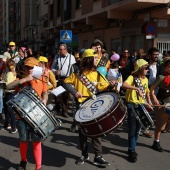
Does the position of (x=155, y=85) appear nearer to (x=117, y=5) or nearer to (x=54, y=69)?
(x=54, y=69)

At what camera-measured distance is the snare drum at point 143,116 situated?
15.6ft

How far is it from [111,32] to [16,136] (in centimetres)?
1485

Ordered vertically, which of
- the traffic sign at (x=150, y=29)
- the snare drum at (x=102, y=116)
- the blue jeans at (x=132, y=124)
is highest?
the traffic sign at (x=150, y=29)

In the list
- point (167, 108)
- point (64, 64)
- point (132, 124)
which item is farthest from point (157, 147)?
point (64, 64)

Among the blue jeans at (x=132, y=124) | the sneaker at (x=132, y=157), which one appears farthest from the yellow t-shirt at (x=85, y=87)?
the sneaker at (x=132, y=157)

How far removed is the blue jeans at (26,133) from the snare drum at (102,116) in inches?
23.8

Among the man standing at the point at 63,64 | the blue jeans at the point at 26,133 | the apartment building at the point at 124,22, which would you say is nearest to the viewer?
the blue jeans at the point at 26,133

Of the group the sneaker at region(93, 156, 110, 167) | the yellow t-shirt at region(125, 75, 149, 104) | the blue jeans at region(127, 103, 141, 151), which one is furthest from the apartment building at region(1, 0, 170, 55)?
the sneaker at region(93, 156, 110, 167)

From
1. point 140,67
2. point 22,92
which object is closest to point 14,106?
point 22,92

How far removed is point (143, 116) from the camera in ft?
15.8

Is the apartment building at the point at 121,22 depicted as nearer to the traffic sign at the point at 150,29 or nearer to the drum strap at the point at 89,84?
the traffic sign at the point at 150,29

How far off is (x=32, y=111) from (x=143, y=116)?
1825 millimetres

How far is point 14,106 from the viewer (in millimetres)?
3867

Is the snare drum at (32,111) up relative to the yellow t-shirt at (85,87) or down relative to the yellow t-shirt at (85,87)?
down
